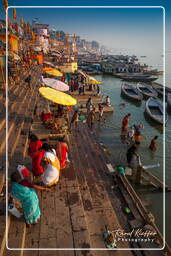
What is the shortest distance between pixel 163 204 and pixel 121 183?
2.44 meters

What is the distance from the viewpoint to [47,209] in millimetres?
4988

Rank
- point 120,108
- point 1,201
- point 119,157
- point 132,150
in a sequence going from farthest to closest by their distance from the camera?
1. point 120,108
2. point 119,157
3. point 132,150
4. point 1,201

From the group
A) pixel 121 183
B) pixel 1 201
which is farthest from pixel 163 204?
pixel 1 201

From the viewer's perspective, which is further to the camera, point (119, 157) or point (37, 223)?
point (119, 157)

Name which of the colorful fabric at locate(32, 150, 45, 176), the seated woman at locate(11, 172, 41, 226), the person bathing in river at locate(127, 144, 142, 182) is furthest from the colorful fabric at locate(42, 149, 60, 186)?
the person bathing in river at locate(127, 144, 142, 182)

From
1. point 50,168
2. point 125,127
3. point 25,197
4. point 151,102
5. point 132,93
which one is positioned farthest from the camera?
point 132,93

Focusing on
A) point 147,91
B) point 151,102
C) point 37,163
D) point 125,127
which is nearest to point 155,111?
point 151,102

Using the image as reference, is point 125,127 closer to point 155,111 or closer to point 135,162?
point 135,162

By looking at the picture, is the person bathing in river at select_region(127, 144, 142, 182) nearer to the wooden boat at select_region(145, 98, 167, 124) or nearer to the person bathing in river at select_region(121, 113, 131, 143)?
the person bathing in river at select_region(121, 113, 131, 143)

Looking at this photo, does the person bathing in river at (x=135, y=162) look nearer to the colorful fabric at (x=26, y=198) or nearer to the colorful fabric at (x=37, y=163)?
the colorful fabric at (x=37, y=163)

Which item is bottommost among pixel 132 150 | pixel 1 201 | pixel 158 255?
pixel 158 255

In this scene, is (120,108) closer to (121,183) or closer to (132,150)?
(132,150)

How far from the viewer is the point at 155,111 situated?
60.9ft

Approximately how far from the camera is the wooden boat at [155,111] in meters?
16.3
